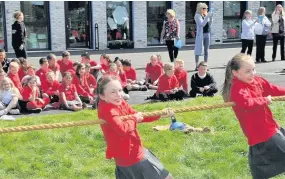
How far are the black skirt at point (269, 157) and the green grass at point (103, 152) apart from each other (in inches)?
67.6

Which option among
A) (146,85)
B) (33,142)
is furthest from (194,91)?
(33,142)

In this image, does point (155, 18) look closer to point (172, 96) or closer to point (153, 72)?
point (153, 72)

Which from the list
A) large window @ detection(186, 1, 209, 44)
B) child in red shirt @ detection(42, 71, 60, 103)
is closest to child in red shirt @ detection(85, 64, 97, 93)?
child in red shirt @ detection(42, 71, 60, 103)

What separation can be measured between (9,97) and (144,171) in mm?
6338

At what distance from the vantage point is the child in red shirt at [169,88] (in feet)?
38.8

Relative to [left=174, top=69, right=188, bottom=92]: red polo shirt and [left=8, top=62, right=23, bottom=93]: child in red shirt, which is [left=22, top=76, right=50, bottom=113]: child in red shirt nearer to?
[left=8, top=62, right=23, bottom=93]: child in red shirt

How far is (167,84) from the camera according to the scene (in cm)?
1201

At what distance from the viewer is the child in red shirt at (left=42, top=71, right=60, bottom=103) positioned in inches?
460

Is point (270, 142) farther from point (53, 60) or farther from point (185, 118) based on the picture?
point (53, 60)

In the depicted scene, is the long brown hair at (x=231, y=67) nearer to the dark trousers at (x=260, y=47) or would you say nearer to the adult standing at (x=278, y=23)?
the dark trousers at (x=260, y=47)

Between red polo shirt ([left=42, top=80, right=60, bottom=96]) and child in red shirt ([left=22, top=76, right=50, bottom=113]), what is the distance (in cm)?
37

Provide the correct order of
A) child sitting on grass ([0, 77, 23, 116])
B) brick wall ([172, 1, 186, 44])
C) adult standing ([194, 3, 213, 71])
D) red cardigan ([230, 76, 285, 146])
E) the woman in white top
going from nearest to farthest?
1. red cardigan ([230, 76, 285, 146])
2. child sitting on grass ([0, 77, 23, 116])
3. adult standing ([194, 3, 213, 71])
4. the woman in white top
5. brick wall ([172, 1, 186, 44])

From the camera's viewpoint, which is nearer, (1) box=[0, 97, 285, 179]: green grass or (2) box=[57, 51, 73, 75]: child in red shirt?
(1) box=[0, 97, 285, 179]: green grass

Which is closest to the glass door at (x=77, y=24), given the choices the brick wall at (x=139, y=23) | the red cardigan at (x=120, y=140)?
the brick wall at (x=139, y=23)
